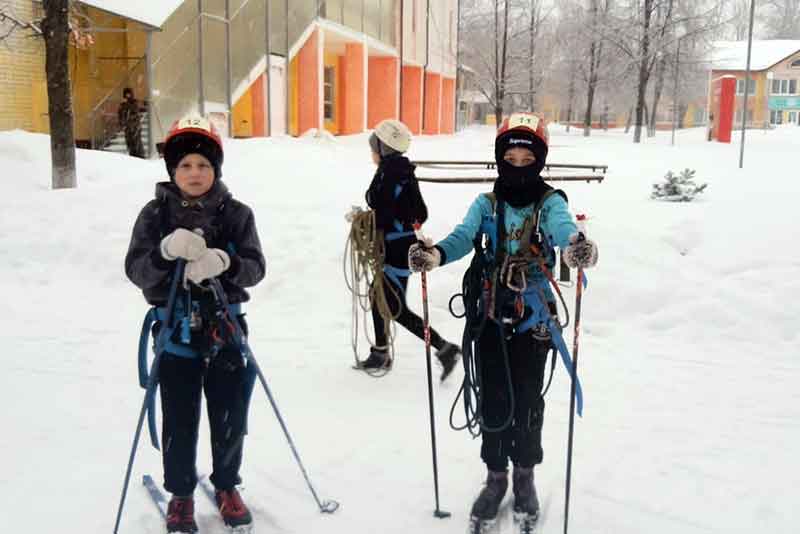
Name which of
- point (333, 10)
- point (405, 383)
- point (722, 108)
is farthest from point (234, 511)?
point (722, 108)

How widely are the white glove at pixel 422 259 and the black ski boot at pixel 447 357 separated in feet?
6.46

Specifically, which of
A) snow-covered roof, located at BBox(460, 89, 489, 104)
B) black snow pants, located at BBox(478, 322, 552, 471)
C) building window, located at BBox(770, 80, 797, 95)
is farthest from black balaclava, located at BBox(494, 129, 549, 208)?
building window, located at BBox(770, 80, 797, 95)

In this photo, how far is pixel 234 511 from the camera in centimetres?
326

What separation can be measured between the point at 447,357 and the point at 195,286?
8.04 ft

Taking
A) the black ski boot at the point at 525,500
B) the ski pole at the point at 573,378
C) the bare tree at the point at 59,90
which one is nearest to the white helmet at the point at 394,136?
the ski pole at the point at 573,378

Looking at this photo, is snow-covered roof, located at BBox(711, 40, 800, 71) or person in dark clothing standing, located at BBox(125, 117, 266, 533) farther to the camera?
snow-covered roof, located at BBox(711, 40, 800, 71)

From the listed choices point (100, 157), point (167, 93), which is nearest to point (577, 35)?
point (167, 93)

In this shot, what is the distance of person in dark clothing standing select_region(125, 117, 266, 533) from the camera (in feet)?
9.92

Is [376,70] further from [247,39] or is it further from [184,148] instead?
[184,148]

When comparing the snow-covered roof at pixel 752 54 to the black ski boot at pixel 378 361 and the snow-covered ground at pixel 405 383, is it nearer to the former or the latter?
the snow-covered ground at pixel 405 383

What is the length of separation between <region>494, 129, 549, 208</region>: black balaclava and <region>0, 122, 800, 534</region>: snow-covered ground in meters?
1.50

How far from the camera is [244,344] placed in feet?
10.5

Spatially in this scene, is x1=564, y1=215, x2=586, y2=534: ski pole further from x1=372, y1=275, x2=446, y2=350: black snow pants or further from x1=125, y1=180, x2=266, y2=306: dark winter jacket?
x1=372, y1=275, x2=446, y2=350: black snow pants

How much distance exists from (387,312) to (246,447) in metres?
1.40
